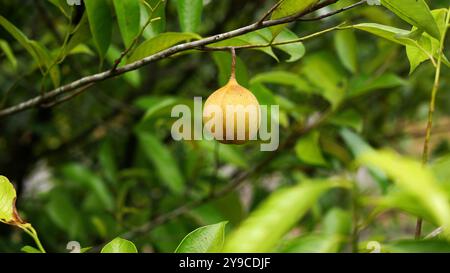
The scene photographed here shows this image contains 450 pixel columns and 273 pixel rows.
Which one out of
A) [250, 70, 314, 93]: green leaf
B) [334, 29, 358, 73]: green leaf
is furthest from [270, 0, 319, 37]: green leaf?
[334, 29, 358, 73]: green leaf

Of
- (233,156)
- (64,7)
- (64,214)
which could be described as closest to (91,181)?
(64,214)

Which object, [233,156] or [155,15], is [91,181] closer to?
[233,156]

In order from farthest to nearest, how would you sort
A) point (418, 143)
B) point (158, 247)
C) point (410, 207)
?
point (418, 143)
point (158, 247)
point (410, 207)

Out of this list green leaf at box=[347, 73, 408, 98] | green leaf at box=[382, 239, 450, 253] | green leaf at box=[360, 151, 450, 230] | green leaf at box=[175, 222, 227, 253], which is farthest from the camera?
green leaf at box=[347, 73, 408, 98]

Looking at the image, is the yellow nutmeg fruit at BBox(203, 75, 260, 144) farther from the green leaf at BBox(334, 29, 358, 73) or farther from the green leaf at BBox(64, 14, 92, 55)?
the green leaf at BBox(334, 29, 358, 73)
